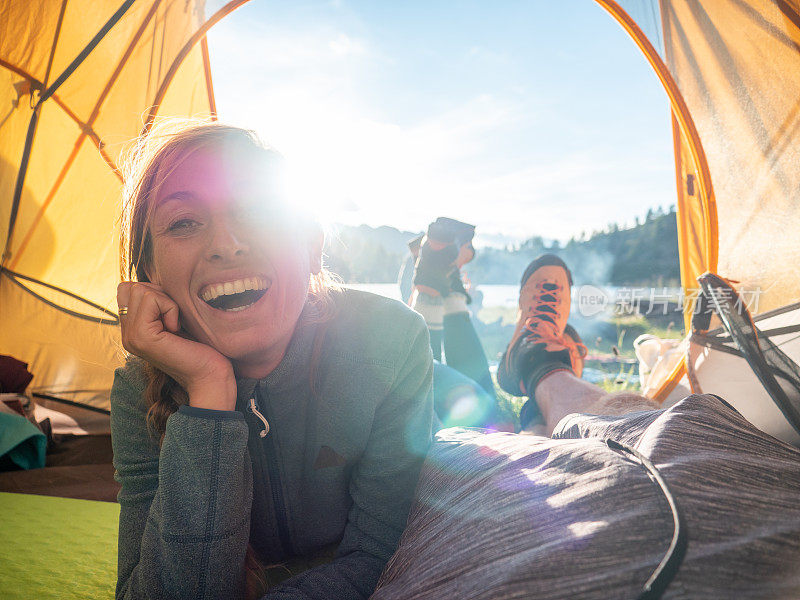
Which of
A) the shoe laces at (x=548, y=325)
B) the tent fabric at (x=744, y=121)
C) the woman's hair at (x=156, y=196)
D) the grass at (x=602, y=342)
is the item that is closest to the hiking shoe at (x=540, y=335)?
the shoe laces at (x=548, y=325)

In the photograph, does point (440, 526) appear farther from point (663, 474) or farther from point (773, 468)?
point (773, 468)

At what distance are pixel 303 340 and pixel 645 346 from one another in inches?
76.9

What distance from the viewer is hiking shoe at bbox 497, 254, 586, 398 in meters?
1.88

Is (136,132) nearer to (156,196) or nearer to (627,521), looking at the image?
(156,196)

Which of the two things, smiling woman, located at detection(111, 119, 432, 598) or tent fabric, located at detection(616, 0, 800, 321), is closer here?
smiling woman, located at detection(111, 119, 432, 598)

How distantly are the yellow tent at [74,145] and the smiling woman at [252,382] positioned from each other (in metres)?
1.38

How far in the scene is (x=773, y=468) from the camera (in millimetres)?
500

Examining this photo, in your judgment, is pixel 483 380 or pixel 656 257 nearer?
pixel 483 380

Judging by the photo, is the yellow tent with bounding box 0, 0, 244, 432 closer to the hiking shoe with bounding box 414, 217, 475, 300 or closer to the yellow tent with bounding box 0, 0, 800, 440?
the yellow tent with bounding box 0, 0, 800, 440

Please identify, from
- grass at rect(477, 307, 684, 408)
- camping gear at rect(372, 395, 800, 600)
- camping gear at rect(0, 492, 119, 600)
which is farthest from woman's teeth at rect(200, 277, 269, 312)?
grass at rect(477, 307, 684, 408)

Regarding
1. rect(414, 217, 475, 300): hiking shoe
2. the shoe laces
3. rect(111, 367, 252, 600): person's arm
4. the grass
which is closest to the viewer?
rect(111, 367, 252, 600): person's arm

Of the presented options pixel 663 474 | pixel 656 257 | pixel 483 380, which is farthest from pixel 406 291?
pixel 656 257

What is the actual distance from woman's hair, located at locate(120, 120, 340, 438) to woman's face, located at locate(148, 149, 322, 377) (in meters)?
0.02

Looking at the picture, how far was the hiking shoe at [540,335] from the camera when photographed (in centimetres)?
188
